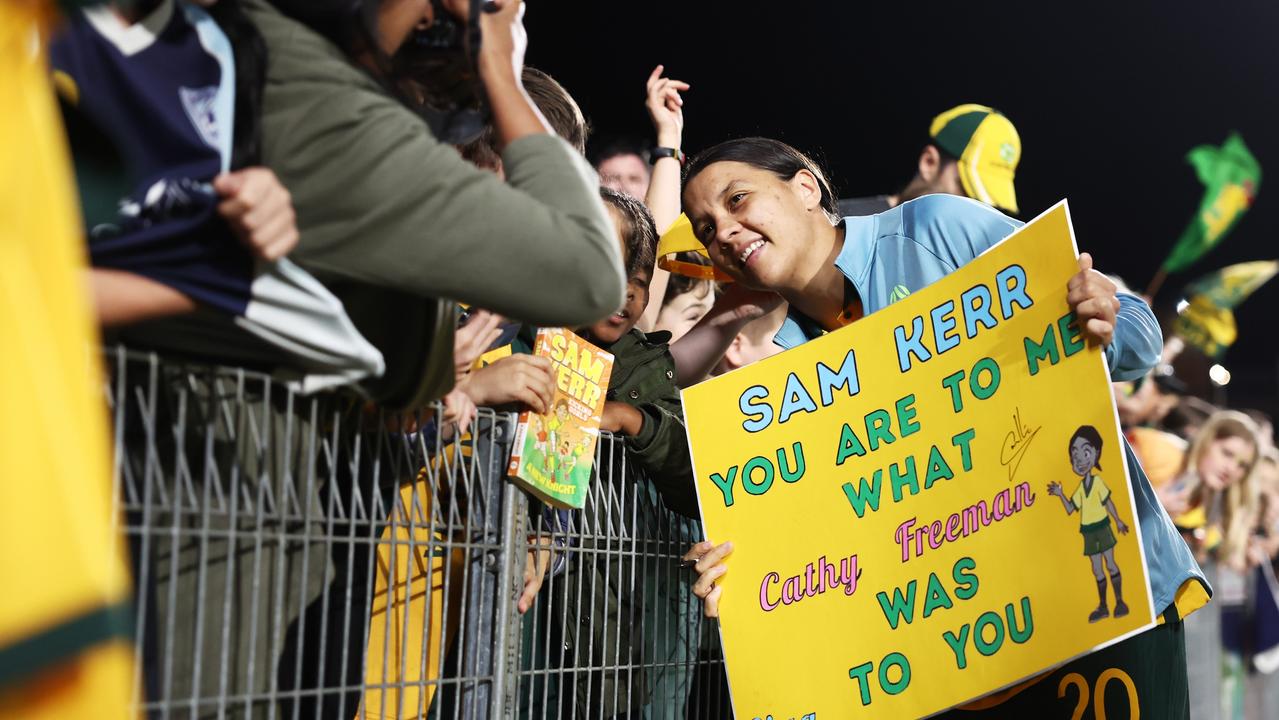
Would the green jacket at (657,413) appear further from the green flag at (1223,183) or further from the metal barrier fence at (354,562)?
the green flag at (1223,183)

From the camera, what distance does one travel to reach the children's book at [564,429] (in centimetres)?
172

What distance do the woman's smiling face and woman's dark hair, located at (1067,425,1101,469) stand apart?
62 cm

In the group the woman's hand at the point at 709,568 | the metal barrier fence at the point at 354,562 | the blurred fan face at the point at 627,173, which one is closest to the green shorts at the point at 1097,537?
the woman's hand at the point at 709,568

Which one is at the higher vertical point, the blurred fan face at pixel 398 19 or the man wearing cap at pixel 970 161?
the man wearing cap at pixel 970 161

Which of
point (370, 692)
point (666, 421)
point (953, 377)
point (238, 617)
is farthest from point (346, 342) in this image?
point (953, 377)

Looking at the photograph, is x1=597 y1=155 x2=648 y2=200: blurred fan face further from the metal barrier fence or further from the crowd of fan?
the crowd of fan

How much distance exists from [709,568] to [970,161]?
2.65 meters

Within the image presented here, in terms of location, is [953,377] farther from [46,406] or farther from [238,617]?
[46,406]

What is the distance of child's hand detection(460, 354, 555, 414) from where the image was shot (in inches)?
67.3

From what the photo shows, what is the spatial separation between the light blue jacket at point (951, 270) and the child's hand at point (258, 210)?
122cm

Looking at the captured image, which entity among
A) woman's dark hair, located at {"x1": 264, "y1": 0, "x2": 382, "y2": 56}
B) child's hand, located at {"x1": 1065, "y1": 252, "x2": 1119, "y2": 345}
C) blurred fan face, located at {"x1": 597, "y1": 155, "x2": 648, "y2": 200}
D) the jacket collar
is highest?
blurred fan face, located at {"x1": 597, "y1": 155, "x2": 648, "y2": 200}

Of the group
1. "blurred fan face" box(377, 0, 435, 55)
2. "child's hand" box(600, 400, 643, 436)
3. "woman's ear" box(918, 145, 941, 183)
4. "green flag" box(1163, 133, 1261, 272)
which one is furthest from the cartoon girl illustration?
"green flag" box(1163, 133, 1261, 272)

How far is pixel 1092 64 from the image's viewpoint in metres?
8.83

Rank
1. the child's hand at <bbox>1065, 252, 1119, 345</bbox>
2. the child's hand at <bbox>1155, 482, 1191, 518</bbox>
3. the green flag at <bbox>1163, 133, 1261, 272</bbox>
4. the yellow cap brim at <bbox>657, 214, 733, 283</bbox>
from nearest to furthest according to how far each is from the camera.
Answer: the child's hand at <bbox>1065, 252, 1119, 345</bbox> < the yellow cap brim at <bbox>657, 214, 733, 283</bbox> < the child's hand at <bbox>1155, 482, 1191, 518</bbox> < the green flag at <bbox>1163, 133, 1261, 272</bbox>
